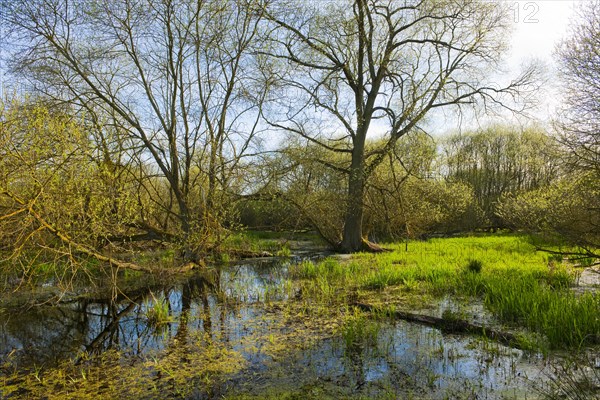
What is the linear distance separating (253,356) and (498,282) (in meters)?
4.92

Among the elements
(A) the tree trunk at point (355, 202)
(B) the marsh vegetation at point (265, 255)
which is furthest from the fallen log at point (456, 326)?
(A) the tree trunk at point (355, 202)

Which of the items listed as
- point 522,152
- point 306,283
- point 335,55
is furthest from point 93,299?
point 522,152

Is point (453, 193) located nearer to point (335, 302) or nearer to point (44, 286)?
point (335, 302)

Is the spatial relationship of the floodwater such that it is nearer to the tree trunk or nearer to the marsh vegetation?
the marsh vegetation

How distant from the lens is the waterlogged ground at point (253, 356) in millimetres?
4242

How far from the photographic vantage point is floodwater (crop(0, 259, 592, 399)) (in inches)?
167

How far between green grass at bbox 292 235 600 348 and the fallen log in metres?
0.45

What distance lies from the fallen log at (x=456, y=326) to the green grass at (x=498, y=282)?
1.49ft

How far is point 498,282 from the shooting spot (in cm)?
761

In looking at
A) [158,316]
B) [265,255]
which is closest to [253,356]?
[158,316]

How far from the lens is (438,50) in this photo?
49.4 feet

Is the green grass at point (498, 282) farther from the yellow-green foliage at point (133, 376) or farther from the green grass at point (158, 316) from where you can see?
the yellow-green foliage at point (133, 376)

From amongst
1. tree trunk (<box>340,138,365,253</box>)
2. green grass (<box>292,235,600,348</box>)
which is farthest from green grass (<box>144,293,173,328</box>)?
tree trunk (<box>340,138,365,253</box>)

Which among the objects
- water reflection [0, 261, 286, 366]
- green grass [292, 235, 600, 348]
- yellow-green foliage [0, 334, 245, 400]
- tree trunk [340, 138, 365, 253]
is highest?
tree trunk [340, 138, 365, 253]
